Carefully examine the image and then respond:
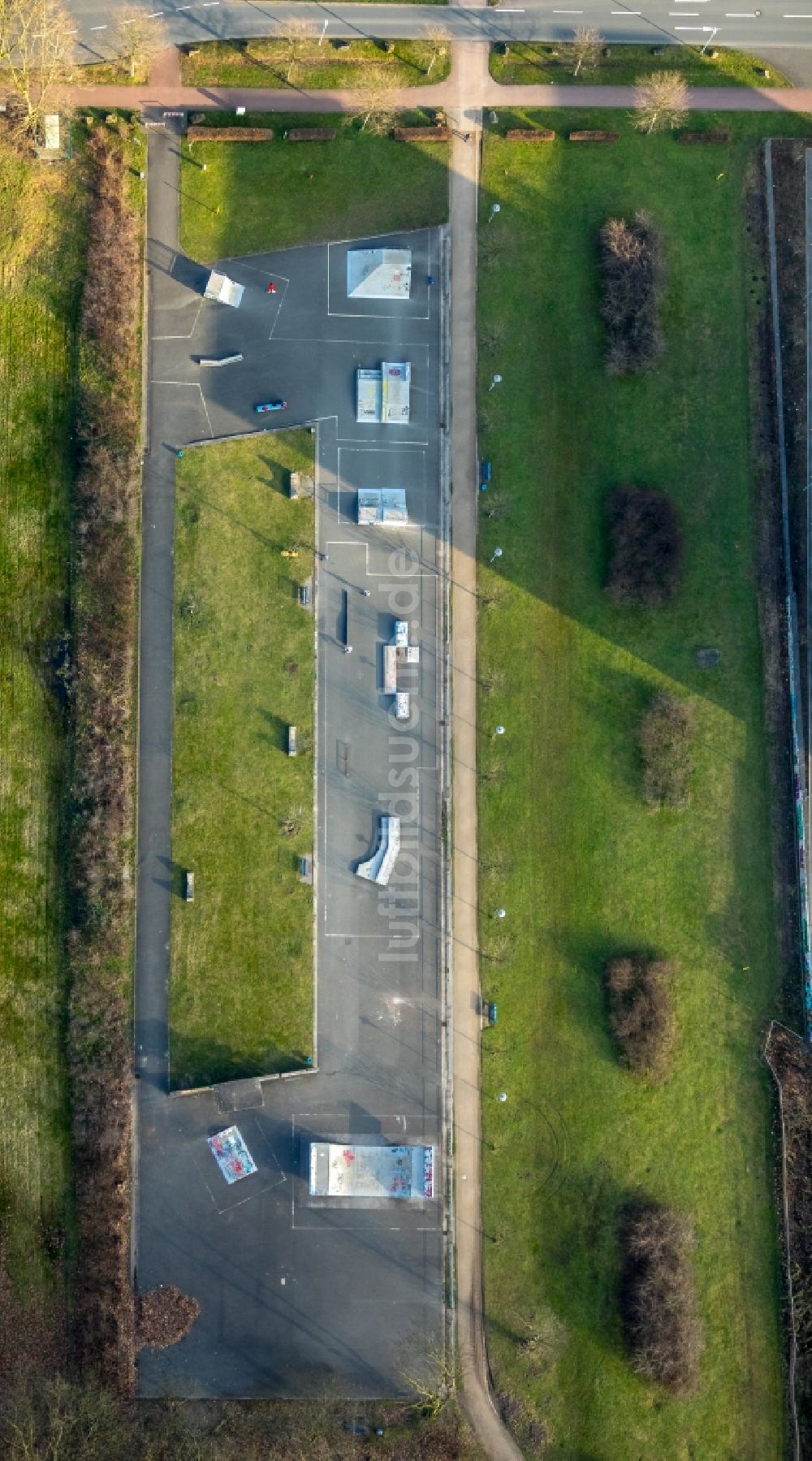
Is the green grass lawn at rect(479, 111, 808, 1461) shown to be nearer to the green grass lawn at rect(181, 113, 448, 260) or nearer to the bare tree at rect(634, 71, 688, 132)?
the bare tree at rect(634, 71, 688, 132)

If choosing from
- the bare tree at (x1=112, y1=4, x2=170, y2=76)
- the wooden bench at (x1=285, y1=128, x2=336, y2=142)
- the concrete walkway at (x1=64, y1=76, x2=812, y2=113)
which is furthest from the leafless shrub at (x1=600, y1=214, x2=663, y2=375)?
the bare tree at (x1=112, y1=4, x2=170, y2=76)

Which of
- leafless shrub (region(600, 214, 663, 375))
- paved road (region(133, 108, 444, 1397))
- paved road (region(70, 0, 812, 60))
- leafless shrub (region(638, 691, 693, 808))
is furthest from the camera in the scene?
paved road (region(70, 0, 812, 60))

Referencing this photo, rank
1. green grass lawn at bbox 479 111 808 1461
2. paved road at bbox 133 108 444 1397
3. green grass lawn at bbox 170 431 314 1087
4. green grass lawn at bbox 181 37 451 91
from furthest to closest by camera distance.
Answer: green grass lawn at bbox 181 37 451 91 → green grass lawn at bbox 170 431 314 1087 → green grass lawn at bbox 479 111 808 1461 → paved road at bbox 133 108 444 1397

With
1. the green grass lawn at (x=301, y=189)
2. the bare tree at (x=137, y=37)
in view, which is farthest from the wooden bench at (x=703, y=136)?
the bare tree at (x=137, y=37)

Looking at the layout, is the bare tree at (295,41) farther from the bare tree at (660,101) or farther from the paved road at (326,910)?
the bare tree at (660,101)

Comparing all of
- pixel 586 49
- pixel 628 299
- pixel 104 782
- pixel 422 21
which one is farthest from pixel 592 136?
pixel 104 782

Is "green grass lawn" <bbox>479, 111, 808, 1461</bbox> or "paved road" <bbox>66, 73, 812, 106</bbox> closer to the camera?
"green grass lawn" <bbox>479, 111, 808, 1461</bbox>
